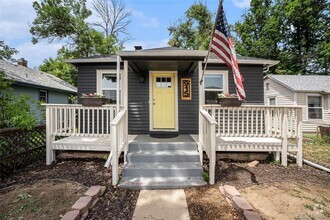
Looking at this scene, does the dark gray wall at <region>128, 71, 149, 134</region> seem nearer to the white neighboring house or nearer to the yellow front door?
the yellow front door

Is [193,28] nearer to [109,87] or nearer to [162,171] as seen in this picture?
[109,87]

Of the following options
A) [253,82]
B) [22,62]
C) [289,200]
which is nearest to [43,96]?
[22,62]

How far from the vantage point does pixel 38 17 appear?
51.0ft

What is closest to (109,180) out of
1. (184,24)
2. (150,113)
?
(150,113)

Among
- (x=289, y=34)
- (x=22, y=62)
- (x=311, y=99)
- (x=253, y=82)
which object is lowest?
(x=311, y=99)

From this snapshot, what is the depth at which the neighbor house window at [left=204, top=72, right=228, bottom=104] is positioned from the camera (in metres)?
6.67

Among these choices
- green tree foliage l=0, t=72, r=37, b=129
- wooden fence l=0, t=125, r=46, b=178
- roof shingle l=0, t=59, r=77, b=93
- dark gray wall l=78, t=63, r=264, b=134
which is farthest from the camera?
roof shingle l=0, t=59, r=77, b=93

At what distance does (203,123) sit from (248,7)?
23.1m

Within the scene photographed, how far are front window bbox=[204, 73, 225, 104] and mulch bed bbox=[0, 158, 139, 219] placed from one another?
12.9 ft

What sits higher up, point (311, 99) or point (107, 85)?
point (107, 85)

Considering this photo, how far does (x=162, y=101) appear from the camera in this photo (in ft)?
21.1

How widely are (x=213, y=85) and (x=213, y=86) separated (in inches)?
1.3

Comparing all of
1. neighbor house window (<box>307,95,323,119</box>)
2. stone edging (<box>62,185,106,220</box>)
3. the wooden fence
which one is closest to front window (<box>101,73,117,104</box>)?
the wooden fence

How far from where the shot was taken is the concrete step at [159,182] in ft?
12.0
